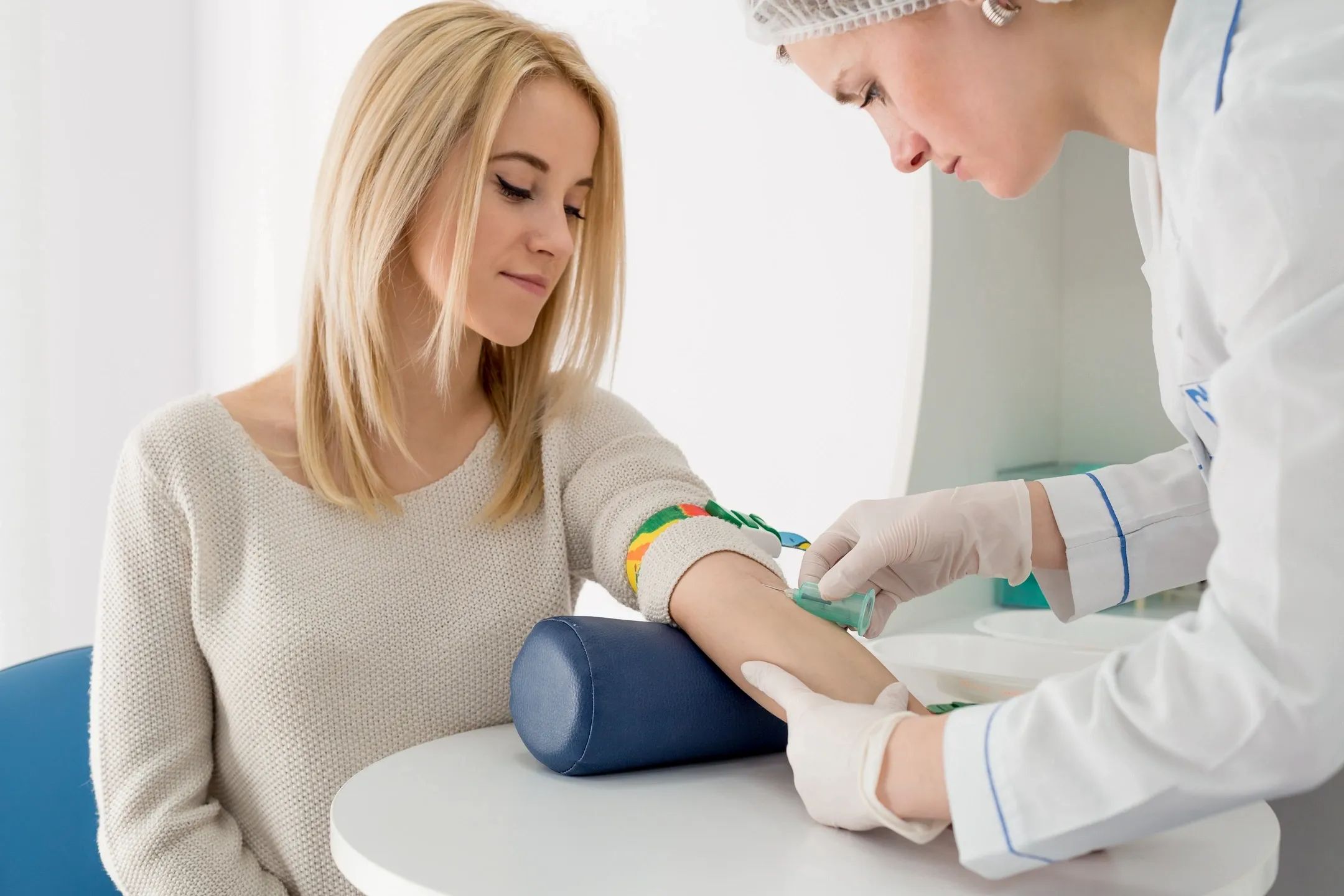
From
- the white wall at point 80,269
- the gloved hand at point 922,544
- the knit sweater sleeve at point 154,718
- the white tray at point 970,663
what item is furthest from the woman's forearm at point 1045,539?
the white wall at point 80,269

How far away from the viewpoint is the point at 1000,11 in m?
0.78

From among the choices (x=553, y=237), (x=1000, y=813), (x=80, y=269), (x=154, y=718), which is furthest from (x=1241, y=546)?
(x=80, y=269)

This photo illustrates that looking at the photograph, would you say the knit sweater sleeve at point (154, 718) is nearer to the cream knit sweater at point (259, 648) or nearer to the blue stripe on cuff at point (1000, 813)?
the cream knit sweater at point (259, 648)

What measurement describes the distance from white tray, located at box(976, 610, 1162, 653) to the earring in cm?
Answer: 94

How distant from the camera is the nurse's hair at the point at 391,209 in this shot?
1.22 m

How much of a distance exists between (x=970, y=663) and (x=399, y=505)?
73cm

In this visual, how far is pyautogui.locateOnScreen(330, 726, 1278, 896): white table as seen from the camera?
0.72 m

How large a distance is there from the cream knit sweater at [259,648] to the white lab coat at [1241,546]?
51cm

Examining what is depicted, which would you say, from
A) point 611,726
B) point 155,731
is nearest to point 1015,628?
point 611,726

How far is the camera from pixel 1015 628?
1.59m

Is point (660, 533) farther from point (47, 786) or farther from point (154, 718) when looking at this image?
point (47, 786)

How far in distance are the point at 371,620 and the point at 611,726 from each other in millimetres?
360

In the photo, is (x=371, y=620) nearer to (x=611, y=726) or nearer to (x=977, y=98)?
(x=611, y=726)

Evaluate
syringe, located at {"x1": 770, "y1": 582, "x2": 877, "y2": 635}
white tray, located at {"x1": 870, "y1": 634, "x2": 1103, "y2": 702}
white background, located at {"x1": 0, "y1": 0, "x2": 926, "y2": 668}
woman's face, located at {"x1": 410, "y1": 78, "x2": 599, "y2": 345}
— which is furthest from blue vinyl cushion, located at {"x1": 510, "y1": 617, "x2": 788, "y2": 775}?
white background, located at {"x1": 0, "y1": 0, "x2": 926, "y2": 668}
